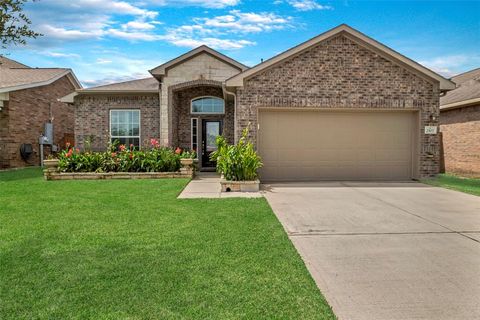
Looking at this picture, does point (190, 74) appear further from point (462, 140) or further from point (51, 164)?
point (462, 140)

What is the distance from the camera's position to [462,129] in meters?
14.2

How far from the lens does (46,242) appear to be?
15.9ft

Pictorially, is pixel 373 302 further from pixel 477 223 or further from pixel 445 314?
pixel 477 223

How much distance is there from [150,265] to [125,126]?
12745mm

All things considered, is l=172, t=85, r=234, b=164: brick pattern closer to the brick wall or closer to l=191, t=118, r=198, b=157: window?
the brick wall

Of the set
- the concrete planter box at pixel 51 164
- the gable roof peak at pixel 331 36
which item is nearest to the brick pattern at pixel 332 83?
the gable roof peak at pixel 331 36

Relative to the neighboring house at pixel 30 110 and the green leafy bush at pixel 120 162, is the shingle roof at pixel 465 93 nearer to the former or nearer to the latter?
the green leafy bush at pixel 120 162

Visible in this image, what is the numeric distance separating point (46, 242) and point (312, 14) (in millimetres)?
11753

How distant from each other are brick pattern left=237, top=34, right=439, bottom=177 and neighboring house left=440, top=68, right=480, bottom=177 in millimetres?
3336

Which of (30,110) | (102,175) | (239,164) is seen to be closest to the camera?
(239,164)

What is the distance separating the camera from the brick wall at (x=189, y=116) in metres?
15.6

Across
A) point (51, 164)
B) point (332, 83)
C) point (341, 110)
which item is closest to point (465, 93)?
point (341, 110)

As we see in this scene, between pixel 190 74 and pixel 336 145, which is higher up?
pixel 190 74

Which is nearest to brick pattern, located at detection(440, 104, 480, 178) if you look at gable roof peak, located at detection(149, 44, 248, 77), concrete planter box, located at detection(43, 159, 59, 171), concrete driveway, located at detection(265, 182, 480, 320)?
concrete driveway, located at detection(265, 182, 480, 320)
